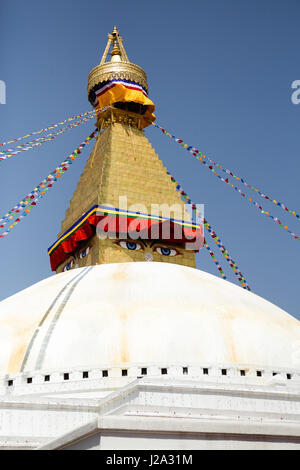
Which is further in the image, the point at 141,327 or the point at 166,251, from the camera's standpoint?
the point at 166,251

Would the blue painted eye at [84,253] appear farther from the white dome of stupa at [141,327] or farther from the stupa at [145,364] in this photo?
the white dome of stupa at [141,327]

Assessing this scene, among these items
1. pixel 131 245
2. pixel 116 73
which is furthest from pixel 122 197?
pixel 116 73

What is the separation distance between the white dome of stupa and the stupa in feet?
0.07

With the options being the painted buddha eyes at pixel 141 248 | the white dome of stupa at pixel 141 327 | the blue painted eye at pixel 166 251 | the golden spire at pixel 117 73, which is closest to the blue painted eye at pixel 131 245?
the painted buddha eyes at pixel 141 248

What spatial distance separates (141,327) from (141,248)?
5.61m

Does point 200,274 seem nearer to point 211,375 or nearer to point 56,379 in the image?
point 211,375

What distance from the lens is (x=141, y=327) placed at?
9305 millimetres

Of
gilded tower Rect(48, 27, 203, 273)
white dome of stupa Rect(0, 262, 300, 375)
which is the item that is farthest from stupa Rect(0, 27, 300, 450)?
gilded tower Rect(48, 27, 203, 273)

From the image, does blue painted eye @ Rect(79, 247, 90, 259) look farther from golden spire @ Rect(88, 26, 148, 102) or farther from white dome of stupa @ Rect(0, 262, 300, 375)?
golden spire @ Rect(88, 26, 148, 102)

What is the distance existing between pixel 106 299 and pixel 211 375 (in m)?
2.37

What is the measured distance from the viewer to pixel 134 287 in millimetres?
10484

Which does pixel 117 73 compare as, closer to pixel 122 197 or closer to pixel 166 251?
pixel 122 197

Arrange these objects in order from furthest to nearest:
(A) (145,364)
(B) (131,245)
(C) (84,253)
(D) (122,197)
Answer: (C) (84,253)
(D) (122,197)
(B) (131,245)
(A) (145,364)

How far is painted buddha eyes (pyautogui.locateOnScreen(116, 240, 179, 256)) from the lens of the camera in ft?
48.0
